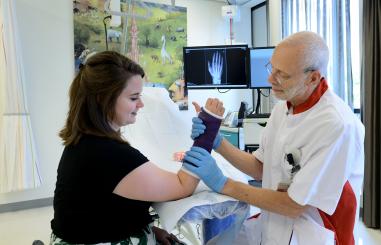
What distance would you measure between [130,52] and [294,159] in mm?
3079

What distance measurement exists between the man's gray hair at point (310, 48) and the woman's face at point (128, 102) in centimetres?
53

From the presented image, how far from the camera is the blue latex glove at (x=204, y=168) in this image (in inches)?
44.7

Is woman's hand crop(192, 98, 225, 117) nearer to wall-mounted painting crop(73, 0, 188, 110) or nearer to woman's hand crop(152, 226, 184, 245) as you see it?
woman's hand crop(152, 226, 184, 245)

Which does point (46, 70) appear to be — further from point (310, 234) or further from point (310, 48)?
point (310, 234)

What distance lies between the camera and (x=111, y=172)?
1012 mm

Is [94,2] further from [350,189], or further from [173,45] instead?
[350,189]

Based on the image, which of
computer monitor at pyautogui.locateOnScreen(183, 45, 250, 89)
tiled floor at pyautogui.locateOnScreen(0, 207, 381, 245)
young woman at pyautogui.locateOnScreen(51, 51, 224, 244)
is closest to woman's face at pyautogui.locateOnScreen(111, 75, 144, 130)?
young woman at pyautogui.locateOnScreen(51, 51, 224, 244)

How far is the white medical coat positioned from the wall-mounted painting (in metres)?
2.79

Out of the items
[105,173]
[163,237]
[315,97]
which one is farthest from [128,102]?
[315,97]

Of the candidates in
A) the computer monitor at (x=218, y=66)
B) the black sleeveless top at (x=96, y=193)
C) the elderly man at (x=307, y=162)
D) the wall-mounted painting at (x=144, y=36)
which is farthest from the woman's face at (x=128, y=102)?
the wall-mounted painting at (x=144, y=36)

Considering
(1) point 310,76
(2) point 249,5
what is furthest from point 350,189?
(2) point 249,5

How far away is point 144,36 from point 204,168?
10.7 feet

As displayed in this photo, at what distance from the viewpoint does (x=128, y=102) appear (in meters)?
1.17

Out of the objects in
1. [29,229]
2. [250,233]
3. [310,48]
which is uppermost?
[310,48]
